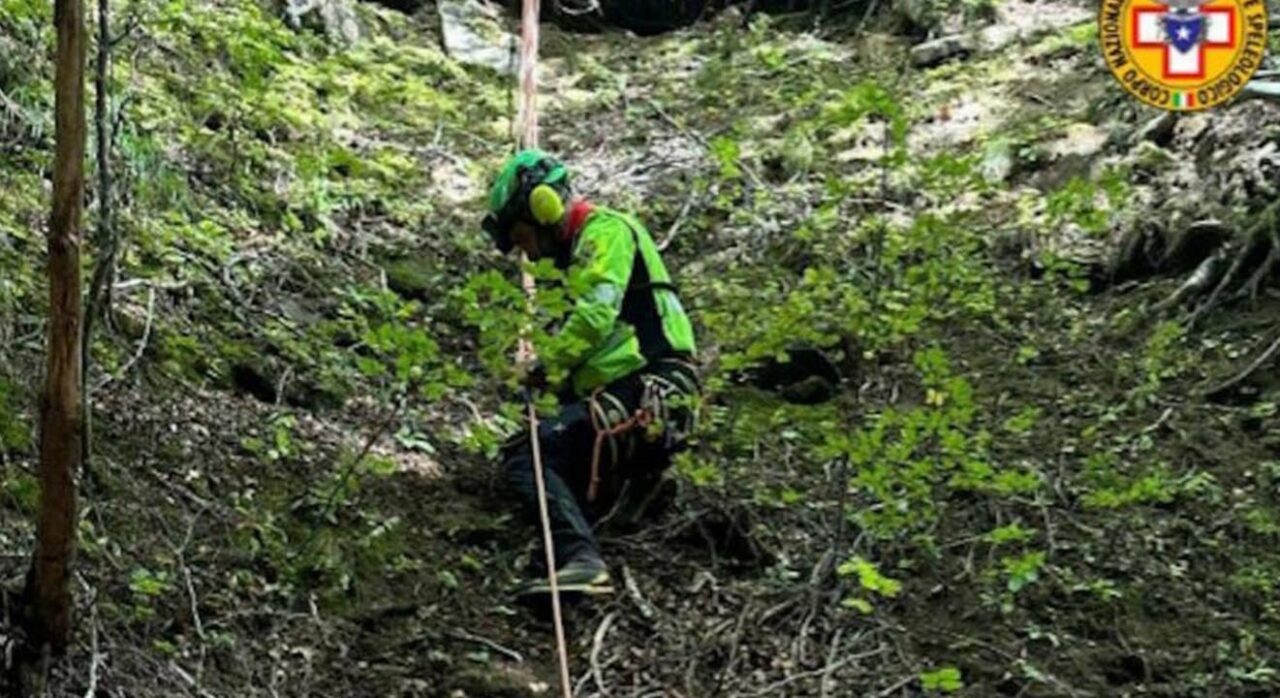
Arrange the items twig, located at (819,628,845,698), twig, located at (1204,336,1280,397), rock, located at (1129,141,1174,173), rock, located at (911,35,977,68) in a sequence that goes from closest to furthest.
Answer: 1. twig, located at (819,628,845,698)
2. twig, located at (1204,336,1280,397)
3. rock, located at (1129,141,1174,173)
4. rock, located at (911,35,977,68)

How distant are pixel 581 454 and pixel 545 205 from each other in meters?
0.80

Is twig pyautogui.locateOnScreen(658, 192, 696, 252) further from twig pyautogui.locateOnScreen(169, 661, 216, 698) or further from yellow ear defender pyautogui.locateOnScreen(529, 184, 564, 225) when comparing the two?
twig pyautogui.locateOnScreen(169, 661, 216, 698)

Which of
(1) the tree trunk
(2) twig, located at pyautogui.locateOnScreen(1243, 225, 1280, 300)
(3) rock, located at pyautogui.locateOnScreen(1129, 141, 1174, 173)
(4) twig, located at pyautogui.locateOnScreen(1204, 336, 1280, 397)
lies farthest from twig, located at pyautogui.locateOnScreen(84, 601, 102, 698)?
(3) rock, located at pyautogui.locateOnScreen(1129, 141, 1174, 173)

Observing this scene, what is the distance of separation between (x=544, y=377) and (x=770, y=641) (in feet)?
3.25

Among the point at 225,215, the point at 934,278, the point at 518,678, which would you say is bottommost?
the point at 518,678

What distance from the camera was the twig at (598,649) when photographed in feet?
12.4

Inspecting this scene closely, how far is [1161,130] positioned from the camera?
7.28 m

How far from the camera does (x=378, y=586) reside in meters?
4.10

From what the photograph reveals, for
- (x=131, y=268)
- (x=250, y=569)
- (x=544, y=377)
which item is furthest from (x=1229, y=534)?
(x=131, y=268)

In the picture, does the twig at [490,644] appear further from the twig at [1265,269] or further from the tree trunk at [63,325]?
the twig at [1265,269]

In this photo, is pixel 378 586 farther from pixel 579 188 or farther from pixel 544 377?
pixel 579 188

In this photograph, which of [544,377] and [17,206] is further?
[17,206]

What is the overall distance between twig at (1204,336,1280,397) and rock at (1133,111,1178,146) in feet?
6.79

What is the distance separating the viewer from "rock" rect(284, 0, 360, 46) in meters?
9.08
